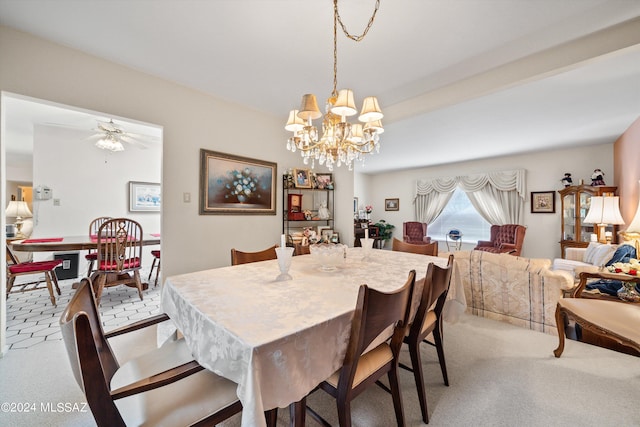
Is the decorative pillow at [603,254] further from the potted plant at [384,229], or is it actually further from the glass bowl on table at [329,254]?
the potted plant at [384,229]

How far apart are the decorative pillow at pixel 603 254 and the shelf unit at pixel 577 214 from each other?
992mm

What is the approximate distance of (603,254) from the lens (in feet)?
10.6

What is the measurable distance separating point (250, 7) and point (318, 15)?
44 cm

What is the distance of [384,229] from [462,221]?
2.00 m

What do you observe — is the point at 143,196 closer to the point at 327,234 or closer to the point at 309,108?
the point at 327,234

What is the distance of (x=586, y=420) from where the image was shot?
1.37m

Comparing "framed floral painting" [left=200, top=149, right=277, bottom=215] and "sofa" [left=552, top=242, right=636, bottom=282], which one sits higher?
"framed floral painting" [left=200, top=149, right=277, bottom=215]

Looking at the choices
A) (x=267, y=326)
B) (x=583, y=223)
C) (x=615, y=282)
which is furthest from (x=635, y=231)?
(x=267, y=326)

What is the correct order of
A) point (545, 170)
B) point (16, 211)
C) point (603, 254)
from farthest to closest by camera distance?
point (545, 170) → point (16, 211) → point (603, 254)

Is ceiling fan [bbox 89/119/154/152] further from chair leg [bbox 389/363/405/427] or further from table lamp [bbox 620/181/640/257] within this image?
table lamp [bbox 620/181/640/257]

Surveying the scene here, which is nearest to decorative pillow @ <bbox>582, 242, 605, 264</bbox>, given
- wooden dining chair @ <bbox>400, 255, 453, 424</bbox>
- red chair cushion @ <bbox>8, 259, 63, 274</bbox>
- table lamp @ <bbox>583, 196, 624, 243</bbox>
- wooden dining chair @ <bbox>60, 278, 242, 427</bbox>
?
table lamp @ <bbox>583, 196, 624, 243</bbox>

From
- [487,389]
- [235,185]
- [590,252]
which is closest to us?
[487,389]

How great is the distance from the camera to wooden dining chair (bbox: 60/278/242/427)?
27.6 inches

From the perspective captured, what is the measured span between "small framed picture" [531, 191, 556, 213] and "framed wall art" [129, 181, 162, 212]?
24.8 feet
